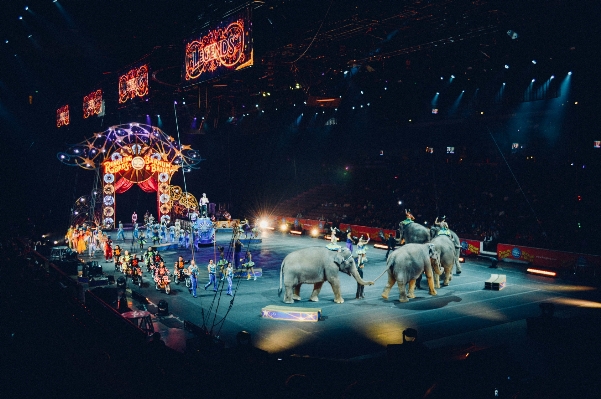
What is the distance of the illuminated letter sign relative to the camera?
10562 millimetres

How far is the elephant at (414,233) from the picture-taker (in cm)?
1661

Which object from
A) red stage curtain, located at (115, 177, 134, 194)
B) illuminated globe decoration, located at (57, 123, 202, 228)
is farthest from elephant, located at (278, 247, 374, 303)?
red stage curtain, located at (115, 177, 134, 194)

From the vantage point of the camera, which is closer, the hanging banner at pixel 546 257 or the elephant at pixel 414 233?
the elephant at pixel 414 233

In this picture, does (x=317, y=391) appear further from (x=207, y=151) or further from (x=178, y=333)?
(x=207, y=151)

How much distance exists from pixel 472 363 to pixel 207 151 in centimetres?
3529

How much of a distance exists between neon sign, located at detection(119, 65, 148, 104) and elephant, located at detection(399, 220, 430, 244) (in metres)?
10.2

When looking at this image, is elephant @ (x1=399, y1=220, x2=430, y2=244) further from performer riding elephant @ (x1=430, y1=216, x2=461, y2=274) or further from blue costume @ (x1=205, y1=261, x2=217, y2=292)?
blue costume @ (x1=205, y1=261, x2=217, y2=292)

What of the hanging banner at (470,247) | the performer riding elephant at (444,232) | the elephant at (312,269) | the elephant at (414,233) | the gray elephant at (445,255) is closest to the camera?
the elephant at (312,269)

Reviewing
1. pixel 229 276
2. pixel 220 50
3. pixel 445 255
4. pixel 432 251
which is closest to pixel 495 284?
pixel 445 255

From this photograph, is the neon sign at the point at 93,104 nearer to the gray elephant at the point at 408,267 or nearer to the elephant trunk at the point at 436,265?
the gray elephant at the point at 408,267

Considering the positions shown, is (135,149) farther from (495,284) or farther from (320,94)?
(495,284)

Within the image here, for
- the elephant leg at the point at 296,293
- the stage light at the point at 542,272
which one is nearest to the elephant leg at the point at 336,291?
the elephant leg at the point at 296,293

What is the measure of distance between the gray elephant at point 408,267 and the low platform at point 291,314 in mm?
2933

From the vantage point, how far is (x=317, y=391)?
16.8 feet
